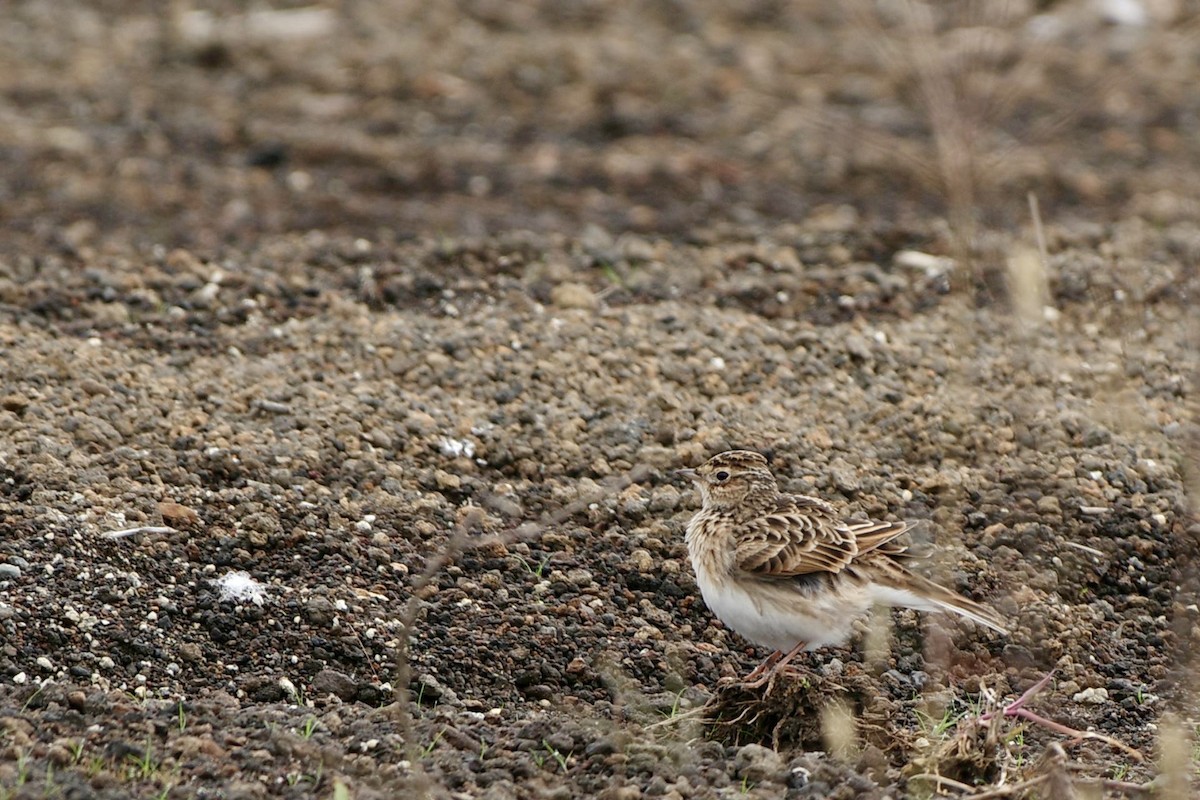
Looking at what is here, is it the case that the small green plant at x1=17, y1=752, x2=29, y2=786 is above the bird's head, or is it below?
above

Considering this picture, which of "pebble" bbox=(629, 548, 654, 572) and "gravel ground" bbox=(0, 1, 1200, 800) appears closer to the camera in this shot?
"gravel ground" bbox=(0, 1, 1200, 800)

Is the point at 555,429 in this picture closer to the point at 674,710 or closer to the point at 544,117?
the point at 674,710

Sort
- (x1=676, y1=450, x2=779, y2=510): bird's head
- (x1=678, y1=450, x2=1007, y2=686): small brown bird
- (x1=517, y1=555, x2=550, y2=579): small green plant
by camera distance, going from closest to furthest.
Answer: (x1=678, y1=450, x2=1007, y2=686): small brown bird
(x1=676, y1=450, x2=779, y2=510): bird's head
(x1=517, y1=555, x2=550, y2=579): small green plant

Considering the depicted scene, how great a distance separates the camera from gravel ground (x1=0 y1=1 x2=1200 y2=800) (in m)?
5.21

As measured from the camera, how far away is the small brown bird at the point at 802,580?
5.65 m

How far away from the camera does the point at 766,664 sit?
5.74 m

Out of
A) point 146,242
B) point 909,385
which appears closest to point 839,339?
point 909,385

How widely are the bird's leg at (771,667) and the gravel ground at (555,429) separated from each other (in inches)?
3.1

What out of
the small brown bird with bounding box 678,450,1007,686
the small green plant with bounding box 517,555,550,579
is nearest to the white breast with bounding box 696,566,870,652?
the small brown bird with bounding box 678,450,1007,686

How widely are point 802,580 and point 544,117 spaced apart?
7377 mm

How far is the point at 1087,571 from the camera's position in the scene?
21.6ft

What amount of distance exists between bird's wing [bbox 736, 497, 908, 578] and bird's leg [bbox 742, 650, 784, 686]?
0.30m

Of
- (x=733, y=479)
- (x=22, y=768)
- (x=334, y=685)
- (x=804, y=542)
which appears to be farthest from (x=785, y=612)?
(x=22, y=768)

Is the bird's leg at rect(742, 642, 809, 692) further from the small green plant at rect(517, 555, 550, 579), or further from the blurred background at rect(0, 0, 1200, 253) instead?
the blurred background at rect(0, 0, 1200, 253)
